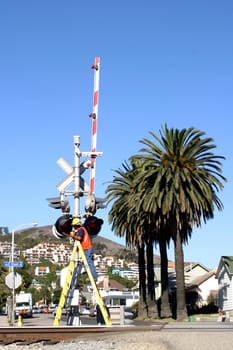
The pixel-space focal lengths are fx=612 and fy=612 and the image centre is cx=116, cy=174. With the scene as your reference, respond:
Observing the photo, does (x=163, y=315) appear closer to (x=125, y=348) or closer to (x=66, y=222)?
(x=66, y=222)

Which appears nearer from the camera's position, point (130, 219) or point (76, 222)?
point (76, 222)

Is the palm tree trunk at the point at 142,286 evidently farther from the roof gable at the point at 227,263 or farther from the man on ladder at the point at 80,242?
the man on ladder at the point at 80,242

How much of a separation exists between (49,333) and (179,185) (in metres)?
30.9

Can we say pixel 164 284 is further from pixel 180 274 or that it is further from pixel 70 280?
pixel 70 280

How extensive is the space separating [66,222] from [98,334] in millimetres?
3912

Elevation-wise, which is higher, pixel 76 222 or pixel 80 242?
pixel 76 222

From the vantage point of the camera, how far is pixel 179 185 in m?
46.6

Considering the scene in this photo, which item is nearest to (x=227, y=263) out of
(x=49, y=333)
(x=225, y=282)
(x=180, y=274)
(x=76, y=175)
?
(x=225, y=282)

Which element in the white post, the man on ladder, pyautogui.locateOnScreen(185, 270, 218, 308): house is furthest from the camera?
pyautogui.locateOnScreen(185, 270, 218, 308): house

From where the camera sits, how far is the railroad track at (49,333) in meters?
16.3

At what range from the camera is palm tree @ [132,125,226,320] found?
153 feet

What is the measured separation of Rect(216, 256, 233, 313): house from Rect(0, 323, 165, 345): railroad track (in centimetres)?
4471

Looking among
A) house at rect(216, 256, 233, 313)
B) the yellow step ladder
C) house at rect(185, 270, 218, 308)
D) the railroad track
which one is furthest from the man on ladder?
house at rect(185, 270, 218, 308)

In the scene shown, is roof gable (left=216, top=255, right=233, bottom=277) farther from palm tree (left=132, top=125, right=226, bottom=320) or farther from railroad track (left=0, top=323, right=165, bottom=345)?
railroad track (left=0, top=323, right=165, bottom=345)
